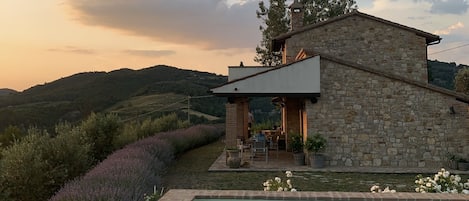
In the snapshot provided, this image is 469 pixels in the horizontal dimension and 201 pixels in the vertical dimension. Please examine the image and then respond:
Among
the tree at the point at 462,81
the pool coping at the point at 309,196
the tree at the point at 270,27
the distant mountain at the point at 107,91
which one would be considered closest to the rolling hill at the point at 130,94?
the distant mountain at the point at 107,91

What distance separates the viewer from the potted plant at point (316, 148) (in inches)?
502

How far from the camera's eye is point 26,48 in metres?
16.8

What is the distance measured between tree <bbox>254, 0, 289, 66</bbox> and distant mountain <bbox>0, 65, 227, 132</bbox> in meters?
5.41

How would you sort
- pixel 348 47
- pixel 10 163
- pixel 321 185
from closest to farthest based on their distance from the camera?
1. pixel 10 163
2. pixel 321 185
3. pixel 348 47

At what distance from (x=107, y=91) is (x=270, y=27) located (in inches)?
759

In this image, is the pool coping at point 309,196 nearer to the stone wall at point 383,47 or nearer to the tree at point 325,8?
the stone wall at point 383,47

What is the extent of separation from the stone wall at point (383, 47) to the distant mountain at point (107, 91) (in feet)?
52.8

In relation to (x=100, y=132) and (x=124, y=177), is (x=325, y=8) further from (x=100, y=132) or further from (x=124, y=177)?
(x=124, y=177)

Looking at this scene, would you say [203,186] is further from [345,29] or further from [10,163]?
[345,29]

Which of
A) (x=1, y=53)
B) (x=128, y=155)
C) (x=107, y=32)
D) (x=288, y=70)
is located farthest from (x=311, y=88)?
(x=1, y=53)

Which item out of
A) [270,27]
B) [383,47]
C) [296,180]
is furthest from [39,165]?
[270,27]

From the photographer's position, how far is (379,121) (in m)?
13.0

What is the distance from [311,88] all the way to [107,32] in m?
9.40

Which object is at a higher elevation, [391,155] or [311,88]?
[311,88]
